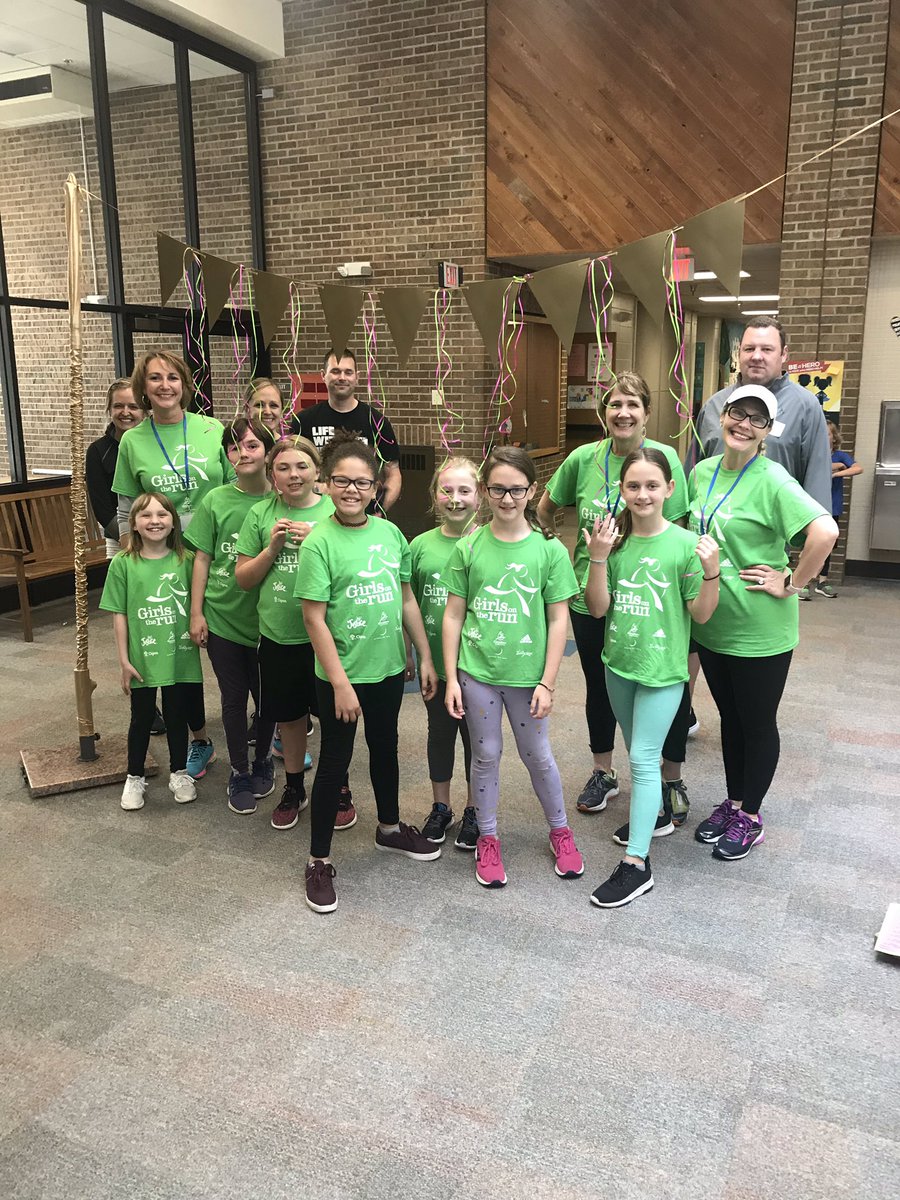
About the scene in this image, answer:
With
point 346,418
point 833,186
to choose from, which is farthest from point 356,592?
point 833,186

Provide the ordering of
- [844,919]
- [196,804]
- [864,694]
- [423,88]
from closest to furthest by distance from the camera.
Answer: [844,919], [196,804], [864,694], [423,88]

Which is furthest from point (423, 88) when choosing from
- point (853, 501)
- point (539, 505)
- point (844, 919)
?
point (844, 919)

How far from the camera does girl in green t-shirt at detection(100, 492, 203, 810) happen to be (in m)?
→ 3.26

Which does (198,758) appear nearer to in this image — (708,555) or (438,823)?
(438,823)

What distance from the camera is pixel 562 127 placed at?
272 inches

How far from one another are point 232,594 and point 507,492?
1.17 m

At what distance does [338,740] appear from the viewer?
2.65 meters

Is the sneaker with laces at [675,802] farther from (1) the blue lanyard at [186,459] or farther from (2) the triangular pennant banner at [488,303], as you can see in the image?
(1) the blue lanyard at [186,459]

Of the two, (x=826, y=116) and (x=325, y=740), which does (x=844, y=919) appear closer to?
(x=325, y=740)

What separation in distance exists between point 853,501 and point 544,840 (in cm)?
502

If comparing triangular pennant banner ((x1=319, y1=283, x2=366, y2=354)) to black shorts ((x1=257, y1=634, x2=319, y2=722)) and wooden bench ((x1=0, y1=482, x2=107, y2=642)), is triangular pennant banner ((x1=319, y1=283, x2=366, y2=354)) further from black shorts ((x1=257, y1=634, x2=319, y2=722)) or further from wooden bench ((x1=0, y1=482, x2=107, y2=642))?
wooden bench ((x1=0, y1=482, x2=107, y2=642))

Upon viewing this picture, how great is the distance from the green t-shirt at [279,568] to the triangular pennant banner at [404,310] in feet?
3.61

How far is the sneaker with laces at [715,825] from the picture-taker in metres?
3.05

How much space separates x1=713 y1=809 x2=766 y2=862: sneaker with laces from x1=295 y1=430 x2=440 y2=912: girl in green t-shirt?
3.66ft
